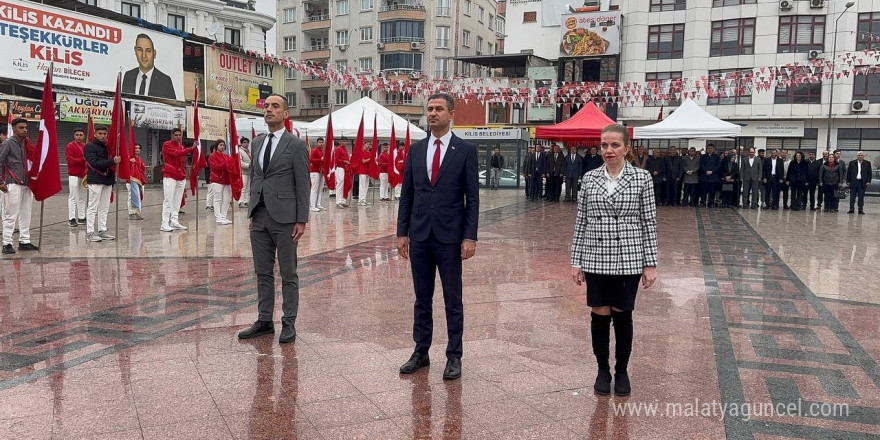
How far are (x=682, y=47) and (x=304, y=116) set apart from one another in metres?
29.9

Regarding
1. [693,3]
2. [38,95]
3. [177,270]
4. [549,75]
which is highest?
[693,3]

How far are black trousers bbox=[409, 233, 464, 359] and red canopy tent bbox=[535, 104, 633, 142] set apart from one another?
548 inches

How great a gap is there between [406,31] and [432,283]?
5110 centimetres

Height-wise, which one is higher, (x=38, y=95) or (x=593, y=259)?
(x=38, y=95)

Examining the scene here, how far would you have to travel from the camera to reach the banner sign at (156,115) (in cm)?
3005

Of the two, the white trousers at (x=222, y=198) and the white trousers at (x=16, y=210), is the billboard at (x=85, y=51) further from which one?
the white trousers at (x=16, y=210)

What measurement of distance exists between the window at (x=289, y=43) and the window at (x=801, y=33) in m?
37.7

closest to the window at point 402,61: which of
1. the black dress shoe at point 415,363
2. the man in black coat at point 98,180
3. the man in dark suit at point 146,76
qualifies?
the man in dark suit at point 146,76

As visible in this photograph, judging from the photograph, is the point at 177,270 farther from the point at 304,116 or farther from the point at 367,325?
the point at 304,116

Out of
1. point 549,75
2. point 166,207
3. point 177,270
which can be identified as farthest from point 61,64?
point 549,75

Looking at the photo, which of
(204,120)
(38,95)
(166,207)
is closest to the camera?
(166,207)

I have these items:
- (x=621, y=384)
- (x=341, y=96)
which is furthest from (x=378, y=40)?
(x=621, y=384)

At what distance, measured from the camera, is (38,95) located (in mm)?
23156

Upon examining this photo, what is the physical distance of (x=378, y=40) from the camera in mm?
54156
